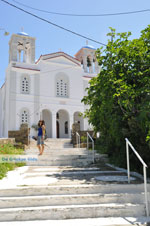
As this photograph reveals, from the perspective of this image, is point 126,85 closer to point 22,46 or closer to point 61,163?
point 61,163

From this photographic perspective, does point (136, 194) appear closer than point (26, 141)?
Yes

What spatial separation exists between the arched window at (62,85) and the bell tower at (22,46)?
3539 mm

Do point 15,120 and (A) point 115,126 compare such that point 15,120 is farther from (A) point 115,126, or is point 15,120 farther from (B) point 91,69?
(A) point 115,126

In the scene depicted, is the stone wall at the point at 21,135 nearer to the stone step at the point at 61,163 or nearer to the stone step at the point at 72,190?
the stone step at the point at 61,163

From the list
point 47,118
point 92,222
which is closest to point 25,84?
point 47,118

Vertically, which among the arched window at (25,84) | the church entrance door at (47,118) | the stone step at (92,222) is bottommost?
the stone step at (92,222)

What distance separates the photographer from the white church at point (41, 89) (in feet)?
67.0

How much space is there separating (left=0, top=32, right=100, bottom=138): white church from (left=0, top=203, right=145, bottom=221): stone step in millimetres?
16913

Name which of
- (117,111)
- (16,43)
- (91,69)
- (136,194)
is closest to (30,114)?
(16,43)

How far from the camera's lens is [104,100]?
5594mm

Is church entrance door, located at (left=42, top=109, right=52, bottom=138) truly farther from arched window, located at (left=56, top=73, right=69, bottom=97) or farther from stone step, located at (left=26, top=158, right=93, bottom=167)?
stone step, located at (left=26, top=158, right=93, bottom=167)

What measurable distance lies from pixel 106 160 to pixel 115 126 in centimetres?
290

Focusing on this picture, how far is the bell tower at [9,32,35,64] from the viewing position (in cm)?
2146

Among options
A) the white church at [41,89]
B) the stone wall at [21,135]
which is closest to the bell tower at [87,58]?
the white church at [41,89]
